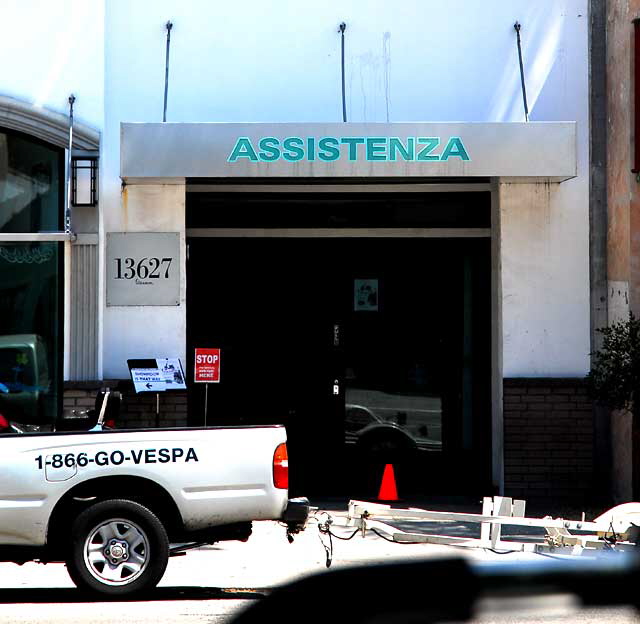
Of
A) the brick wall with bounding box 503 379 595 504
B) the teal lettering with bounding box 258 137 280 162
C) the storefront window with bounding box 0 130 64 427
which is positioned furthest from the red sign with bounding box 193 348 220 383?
the brick wall with bounding box 503 379 595 504

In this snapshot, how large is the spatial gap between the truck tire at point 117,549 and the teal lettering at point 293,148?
561 centimetres

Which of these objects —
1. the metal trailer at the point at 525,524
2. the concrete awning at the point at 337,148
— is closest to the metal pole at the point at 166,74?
the concrete awning at the point at 337,148

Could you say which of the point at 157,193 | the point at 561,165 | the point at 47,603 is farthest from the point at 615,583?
the point at 157,193

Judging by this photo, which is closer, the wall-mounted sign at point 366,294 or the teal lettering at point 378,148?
the teal lettering at point 378,148

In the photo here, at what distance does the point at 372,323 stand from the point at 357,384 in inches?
32.2

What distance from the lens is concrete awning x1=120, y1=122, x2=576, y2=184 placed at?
12.8m

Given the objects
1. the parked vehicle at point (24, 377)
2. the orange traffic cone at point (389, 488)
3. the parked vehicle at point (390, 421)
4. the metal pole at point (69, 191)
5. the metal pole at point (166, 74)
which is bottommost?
the orange traffic cone at point (389, 488)

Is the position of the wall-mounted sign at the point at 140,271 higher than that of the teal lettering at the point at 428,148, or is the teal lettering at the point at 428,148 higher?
the teal lettering at the point at 428,148

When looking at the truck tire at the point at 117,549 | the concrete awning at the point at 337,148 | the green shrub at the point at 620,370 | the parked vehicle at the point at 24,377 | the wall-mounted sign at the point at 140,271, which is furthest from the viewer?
the wall-mounted sign at the point at 140,271

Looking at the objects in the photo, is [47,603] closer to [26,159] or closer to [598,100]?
[26,159]

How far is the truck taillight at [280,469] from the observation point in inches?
332

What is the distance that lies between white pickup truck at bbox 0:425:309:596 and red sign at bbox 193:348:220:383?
5140 mm

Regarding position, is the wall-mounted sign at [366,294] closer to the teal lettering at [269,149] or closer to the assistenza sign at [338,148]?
the assistenza sign at [338,148]

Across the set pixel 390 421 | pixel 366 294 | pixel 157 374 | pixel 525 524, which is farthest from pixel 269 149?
pixel 525 524
